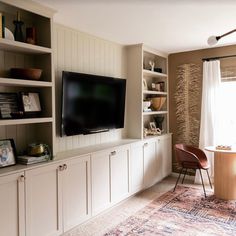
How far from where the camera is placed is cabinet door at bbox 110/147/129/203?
342 centimetres

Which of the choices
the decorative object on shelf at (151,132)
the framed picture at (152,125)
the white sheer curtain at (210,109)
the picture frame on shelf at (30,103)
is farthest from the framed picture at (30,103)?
the white sheer curtain at (210,109)

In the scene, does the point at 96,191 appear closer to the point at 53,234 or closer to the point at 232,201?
the point at 53,234

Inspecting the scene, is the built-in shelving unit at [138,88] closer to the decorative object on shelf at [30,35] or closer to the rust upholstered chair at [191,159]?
the rust upholstered chair at [191,159]

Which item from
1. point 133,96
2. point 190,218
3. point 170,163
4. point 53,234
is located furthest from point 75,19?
point 170,163

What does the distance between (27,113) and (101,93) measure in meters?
1.23

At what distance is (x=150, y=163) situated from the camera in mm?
4309

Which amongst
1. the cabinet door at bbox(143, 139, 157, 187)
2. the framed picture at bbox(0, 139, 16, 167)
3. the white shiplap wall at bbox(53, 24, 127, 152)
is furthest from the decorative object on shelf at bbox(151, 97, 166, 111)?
the framed picture at bbox(0, 139, 16, 167)

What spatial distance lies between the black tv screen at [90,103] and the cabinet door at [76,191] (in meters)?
0.43

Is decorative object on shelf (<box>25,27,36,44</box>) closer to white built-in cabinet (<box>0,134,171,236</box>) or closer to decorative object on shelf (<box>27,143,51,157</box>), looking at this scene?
decorative object on shelf (<box>27,143,51,157</box>)

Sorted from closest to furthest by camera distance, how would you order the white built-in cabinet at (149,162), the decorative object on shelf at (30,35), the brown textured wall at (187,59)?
the decorative object on shelf at (30,35) < the white built-in cabinet at (149,162) < the brown textured wall at (187,59)

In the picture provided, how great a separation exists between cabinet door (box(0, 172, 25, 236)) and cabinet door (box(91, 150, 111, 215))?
0.97 meters

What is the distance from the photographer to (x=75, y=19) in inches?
116

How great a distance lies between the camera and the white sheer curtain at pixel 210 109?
4371 mm

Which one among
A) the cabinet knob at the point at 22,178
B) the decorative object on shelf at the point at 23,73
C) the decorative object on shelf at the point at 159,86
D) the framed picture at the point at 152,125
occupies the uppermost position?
the decorative object on shelf at the point at 159,86
